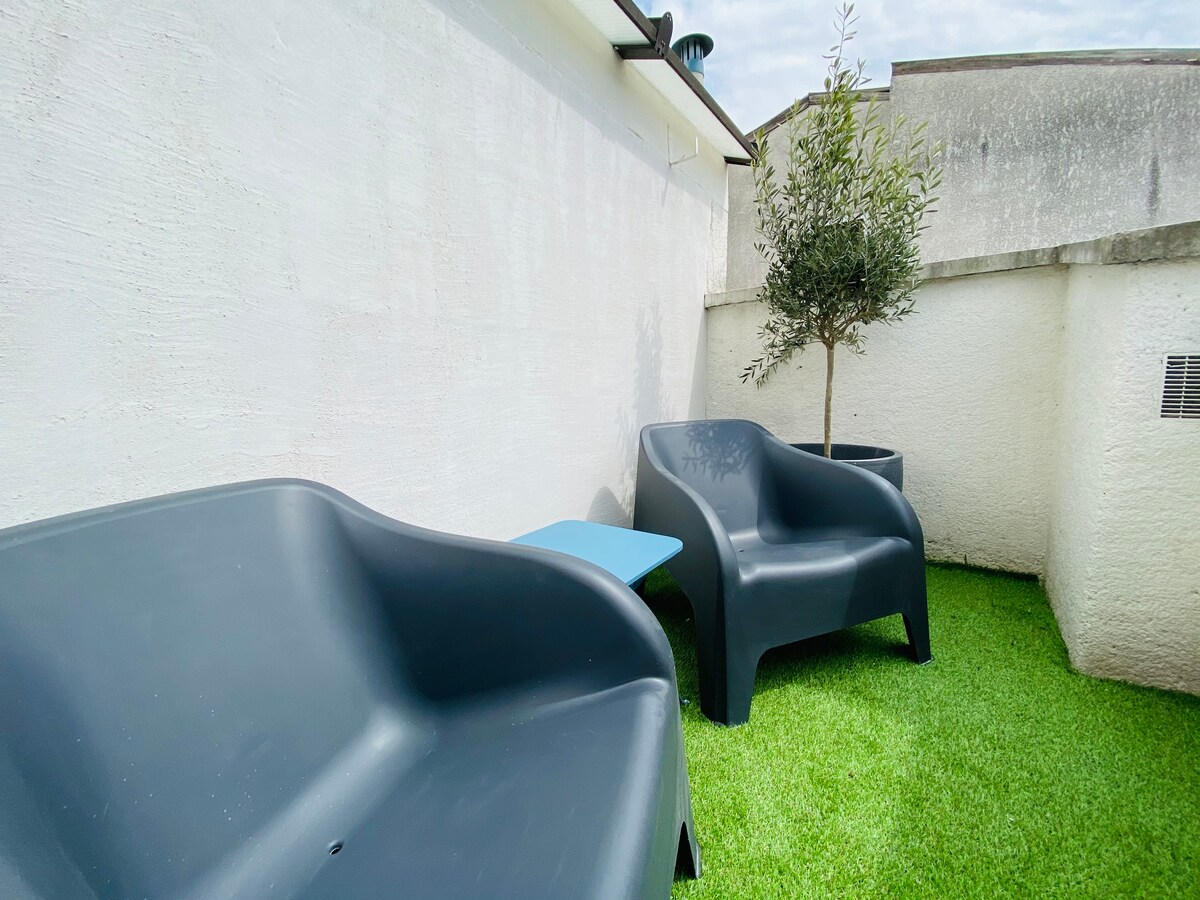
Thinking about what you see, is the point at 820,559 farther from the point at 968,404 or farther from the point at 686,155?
the point at 686,155

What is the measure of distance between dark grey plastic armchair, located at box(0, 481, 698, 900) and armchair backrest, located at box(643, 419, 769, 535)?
1305 millimetres

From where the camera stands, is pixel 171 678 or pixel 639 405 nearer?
pixel 171 678

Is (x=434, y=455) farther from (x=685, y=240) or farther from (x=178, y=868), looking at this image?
(x=685, y=240)

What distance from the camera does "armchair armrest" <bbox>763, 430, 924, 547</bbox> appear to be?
6.17 ft

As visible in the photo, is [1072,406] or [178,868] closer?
[178,868]

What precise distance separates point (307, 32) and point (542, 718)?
59.9 inches

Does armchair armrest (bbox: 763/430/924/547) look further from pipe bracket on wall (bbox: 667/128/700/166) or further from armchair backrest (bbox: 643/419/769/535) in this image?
pipe bracket on wall (bbox: 667/128/700/166)

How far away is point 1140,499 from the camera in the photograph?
1.64 metres

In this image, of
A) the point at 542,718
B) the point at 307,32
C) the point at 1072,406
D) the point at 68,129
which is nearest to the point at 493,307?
the point at 307,32

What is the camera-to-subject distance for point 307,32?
3.88 ft

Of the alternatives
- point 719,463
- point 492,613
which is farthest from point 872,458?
point 492,613

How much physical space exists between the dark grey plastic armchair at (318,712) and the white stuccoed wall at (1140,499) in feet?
5.38

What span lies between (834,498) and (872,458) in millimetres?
654

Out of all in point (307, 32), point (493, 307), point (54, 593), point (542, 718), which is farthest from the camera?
point (493, 307)
